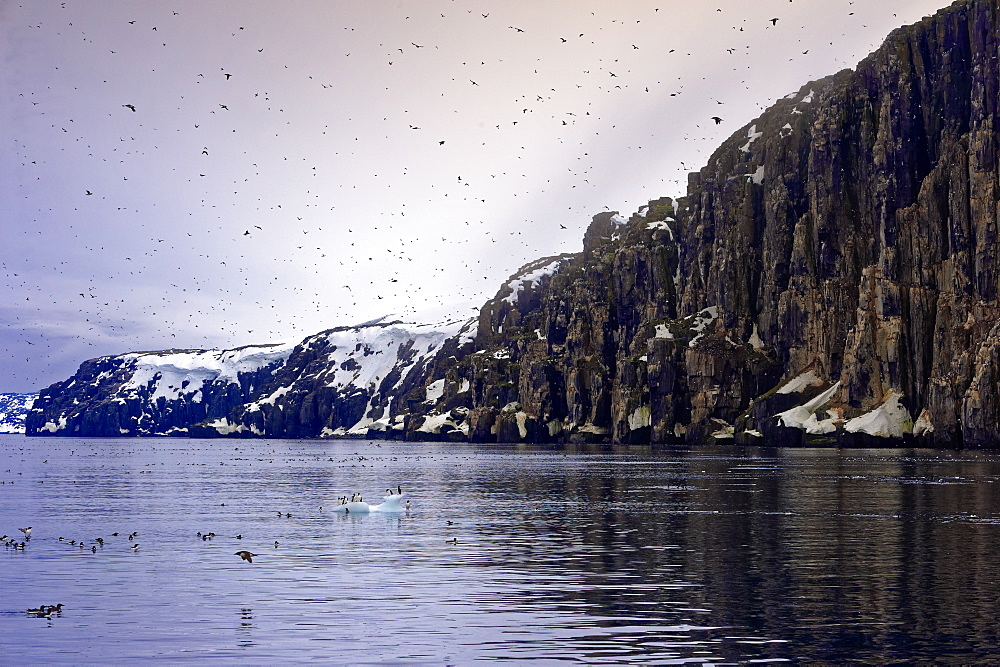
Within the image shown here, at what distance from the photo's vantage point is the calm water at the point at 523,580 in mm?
30422

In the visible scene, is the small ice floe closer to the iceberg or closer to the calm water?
the iceberg

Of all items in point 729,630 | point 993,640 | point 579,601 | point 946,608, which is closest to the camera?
point 993,640

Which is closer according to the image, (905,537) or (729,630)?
(729,630)

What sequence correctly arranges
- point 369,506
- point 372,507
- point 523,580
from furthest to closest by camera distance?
point 372,507, point 369,506, point 523,580

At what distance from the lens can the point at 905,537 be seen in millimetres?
56250

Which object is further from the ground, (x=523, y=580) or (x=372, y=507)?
(x=372, y=507)

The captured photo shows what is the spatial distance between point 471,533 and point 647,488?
41.5 meters

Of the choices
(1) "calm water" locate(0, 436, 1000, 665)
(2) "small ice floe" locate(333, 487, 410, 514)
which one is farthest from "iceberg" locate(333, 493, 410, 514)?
(1) "calm water" locate(0, 436, 1000, 665)

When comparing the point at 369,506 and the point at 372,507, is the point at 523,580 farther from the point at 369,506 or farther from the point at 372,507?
the point at 372,507

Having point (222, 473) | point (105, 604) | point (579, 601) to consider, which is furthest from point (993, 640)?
point (222, 473)

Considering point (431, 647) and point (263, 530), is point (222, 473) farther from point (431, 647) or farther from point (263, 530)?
point (431, 647)

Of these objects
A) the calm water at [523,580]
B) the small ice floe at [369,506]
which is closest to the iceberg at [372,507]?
the small ice floe at [369,506]

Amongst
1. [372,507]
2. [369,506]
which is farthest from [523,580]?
[372,507]

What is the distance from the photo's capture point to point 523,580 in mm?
43656
